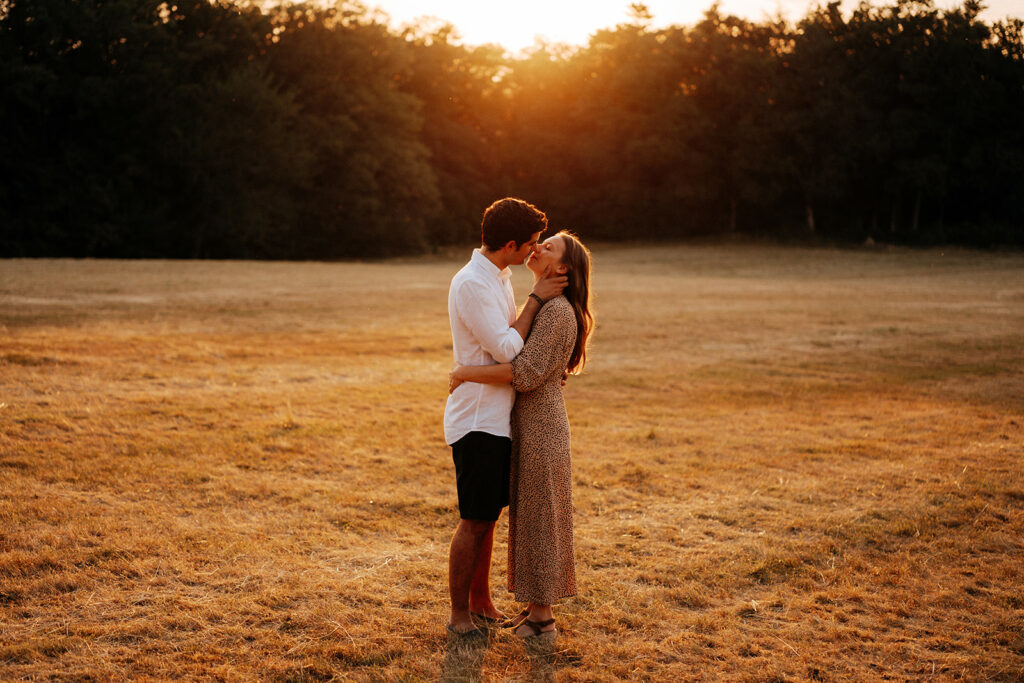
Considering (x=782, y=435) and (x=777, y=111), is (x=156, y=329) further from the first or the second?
(x=777, y=111)

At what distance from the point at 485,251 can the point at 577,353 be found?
696 millimetres

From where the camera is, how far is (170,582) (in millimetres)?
4574

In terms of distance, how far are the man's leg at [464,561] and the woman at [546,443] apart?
18 cm

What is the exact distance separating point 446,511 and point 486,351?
2.57 m

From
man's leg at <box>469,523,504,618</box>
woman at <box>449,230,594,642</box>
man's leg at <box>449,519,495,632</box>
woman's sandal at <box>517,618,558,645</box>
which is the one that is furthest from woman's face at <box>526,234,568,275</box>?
woman's sandal at <box>517,618,558,645</box>

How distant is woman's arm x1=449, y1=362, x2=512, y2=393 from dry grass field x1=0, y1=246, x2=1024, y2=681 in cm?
133

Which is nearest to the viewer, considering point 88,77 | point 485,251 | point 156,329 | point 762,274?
point 485,251

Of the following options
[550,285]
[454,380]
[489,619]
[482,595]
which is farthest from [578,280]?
[489,619]

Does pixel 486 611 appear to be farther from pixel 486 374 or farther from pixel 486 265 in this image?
pixel 486 265

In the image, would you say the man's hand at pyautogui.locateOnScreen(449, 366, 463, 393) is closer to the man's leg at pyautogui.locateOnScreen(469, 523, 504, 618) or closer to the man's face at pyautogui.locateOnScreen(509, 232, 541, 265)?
the man's face at pyautogui.locateOnScreen(509, 232, 541, 265)

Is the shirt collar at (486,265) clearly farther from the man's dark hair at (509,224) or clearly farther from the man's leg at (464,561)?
the man's leg at (464,561)

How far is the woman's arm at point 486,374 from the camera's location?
3658mm

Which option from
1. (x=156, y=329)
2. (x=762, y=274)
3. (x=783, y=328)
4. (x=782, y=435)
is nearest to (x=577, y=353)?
(x=782, y=435)

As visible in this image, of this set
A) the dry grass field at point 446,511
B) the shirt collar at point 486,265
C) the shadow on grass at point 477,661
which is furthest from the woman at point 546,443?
the dry grass field at point 446,511
